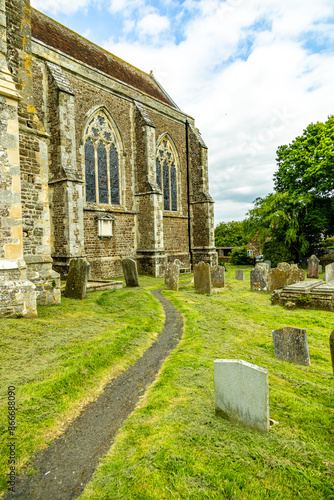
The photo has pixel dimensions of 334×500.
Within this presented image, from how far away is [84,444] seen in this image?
2.85 meters

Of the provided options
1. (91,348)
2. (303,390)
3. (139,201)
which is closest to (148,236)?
(139,201)

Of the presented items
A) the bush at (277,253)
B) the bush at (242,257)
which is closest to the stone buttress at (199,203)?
the bush at (277,253)

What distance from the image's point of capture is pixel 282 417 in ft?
10.3

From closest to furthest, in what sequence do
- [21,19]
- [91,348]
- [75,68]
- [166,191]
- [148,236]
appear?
1. [91,348]
2. [21,19]
3. [75,68]
4. [148,236]
5. [166,191]

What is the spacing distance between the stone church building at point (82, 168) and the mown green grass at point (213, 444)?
14.6 ft

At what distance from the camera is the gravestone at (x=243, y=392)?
2885 mm

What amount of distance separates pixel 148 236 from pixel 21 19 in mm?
11001

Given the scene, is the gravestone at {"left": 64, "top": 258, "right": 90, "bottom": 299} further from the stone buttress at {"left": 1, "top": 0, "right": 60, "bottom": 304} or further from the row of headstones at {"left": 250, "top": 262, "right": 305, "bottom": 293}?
the row of headstones at {"left": 250, "top": 262, "right": 305, "bottom": 293}

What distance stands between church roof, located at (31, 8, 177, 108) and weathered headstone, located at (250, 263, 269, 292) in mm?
14388

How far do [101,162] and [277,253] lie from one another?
1375cm

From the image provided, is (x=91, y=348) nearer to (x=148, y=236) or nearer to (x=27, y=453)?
(x=27, y=453)

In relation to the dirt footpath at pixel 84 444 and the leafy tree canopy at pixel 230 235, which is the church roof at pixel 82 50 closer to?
the dirt footpath at pixel 84 444

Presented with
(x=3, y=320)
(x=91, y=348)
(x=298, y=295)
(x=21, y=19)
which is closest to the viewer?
(x=91, y=348)

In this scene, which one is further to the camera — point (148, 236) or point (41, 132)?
point (148, 236)
